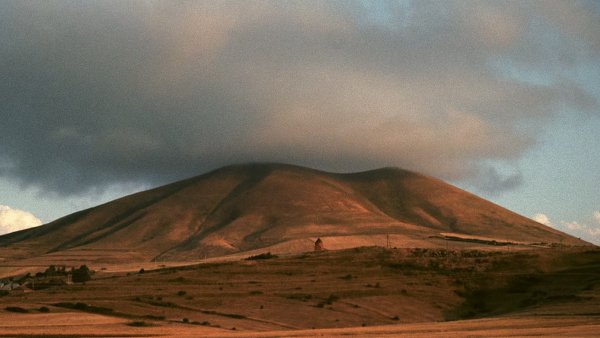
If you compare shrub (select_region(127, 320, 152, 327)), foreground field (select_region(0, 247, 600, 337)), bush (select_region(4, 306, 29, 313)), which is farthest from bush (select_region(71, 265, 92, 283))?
shrub (select_region(127, 320, 152, 327))

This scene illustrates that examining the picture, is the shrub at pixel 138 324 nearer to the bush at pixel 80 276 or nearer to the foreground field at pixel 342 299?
the foreground field at pixel 342 299

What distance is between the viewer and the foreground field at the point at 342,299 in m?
79.9

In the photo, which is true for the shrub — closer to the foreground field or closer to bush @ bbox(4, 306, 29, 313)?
the foreground field

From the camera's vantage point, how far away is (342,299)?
112188 millimetres

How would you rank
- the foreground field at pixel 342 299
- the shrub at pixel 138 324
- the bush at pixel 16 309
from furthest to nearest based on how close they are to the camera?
1. the bush at pixel 16 309
2. the shrub at pixel 138 324
3. the foreground field at pixel 342 299

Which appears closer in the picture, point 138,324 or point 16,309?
point 138,324

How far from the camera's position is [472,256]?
5586 inches

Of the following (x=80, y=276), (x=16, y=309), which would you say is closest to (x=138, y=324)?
(x=16, y=309)

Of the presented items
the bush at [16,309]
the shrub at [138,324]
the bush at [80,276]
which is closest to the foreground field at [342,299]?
the bush at [16,309]

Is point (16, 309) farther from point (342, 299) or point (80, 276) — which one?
point (80, 276)

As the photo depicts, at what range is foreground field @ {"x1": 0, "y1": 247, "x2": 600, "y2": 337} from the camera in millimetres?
79875

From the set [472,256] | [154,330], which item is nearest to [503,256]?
[472,256]

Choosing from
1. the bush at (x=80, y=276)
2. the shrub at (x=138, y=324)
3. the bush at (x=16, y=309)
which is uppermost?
the bush at (x=80, y=276)

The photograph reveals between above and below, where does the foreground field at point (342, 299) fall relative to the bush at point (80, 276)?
→ below
